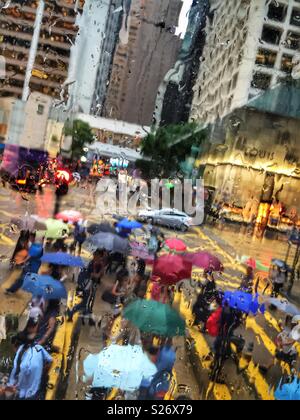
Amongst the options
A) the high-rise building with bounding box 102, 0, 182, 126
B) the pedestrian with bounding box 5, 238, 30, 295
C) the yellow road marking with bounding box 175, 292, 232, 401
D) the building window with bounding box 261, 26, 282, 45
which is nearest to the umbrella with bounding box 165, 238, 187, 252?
the yellow road marking with bounding box 175, 292, 232, 401

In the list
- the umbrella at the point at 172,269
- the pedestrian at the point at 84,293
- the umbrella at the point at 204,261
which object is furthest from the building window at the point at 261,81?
the pedestrian at the point at 84,293

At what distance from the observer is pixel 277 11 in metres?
4.05

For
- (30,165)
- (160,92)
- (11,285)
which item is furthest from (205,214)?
(11,285)

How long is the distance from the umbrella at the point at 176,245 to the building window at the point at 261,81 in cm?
213

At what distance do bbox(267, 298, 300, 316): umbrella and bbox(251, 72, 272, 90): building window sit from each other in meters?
2.32

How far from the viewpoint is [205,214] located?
4684 millimetres

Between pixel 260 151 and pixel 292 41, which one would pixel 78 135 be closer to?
pixel 260 151

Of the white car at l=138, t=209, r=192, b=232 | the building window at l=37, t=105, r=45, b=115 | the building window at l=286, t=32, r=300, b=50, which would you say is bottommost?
the white car at l=138, t=209, r=192, b=232

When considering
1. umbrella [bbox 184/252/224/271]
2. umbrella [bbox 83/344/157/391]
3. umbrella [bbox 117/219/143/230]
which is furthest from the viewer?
umbrella [bbox 117/219/143/230]

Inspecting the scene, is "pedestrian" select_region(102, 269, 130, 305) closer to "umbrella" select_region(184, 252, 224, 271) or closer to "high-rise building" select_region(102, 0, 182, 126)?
"umbrella" select_region(184, 252, 224, 271)

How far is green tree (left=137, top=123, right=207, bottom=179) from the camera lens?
158 inches

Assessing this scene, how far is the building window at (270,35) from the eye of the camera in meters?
4.01

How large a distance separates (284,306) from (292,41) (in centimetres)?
276

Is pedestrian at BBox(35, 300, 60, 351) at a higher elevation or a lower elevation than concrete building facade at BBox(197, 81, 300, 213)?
lower
